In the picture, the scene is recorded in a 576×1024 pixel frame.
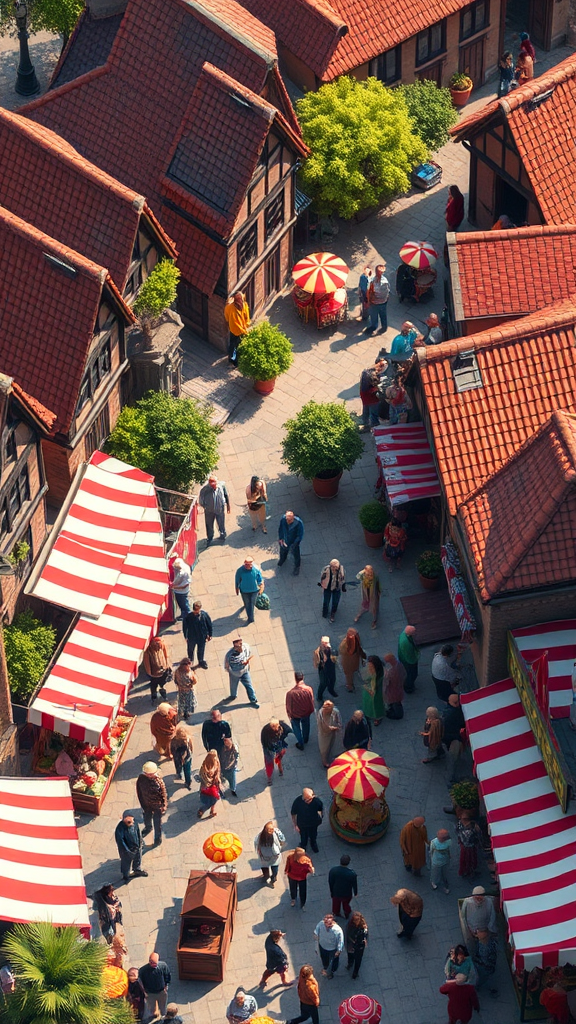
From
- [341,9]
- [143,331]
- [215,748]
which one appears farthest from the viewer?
[341,9]

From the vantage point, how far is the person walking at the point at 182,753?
33.4m

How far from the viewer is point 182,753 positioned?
3362 centimetres

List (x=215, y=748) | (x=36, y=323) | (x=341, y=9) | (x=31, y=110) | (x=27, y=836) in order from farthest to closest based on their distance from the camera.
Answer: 1. (x=341, y=9)
2. (x=31, y=110)
3. (x=36, y=323)
4. (x=215, y=748)
5. (x=27, y=836)

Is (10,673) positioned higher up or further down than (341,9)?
further down

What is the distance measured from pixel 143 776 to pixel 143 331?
11.2 meters

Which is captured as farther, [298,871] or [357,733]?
[357,733]

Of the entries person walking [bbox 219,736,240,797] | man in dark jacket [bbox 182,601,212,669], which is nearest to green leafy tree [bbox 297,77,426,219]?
man in dark jacket [bbox 182,601,212,669]

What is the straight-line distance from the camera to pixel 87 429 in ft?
123

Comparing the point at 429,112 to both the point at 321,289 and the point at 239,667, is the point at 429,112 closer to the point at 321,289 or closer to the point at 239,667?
the point at 321,289

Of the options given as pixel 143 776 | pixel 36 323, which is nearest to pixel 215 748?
pixel 143 776

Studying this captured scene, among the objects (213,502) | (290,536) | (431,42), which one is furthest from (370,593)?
(431,42)

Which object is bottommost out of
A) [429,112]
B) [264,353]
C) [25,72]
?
[264,353]

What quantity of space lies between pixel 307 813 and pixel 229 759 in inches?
88.0

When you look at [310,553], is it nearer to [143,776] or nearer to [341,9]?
[143,776]
